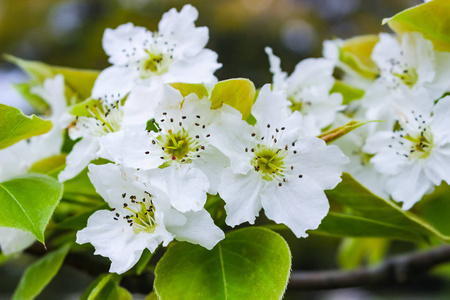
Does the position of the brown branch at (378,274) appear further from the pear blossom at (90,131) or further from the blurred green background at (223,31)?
the blurred green background at (223,31)

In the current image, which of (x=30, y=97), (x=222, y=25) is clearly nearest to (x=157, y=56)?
(x=30, y=97)

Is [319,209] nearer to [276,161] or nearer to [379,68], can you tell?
[276,161]

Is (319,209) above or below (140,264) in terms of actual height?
above

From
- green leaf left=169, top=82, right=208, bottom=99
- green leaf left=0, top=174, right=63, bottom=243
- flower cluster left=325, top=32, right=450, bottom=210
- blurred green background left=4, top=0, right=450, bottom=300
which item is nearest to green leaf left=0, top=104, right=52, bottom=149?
green leaf left=0, top=174, right=63, bottom=243

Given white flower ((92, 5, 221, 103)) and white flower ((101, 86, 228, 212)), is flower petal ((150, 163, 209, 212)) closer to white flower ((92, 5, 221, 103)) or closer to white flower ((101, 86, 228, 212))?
white flower ((101, 86, 228, 212))

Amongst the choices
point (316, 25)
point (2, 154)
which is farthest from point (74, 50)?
point (2, 154)
